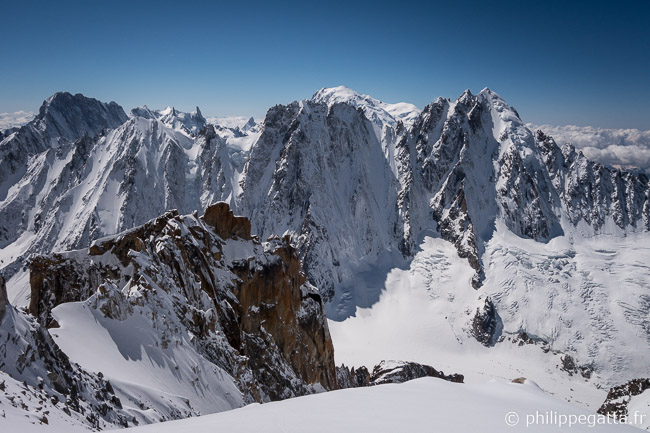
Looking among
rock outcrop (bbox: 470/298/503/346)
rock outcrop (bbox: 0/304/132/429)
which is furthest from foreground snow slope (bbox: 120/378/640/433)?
rock outcrop (bbox: 470/298/503/346)

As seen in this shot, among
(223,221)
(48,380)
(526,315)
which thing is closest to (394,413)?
(48,380)

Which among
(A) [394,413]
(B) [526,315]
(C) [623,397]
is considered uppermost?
(B) [526,315]

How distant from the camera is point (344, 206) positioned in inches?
5428

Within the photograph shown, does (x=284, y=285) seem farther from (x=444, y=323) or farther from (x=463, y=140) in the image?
(x=463, y=140)

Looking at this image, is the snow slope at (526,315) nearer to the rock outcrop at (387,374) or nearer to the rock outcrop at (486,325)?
the rock outcrop at (486,325)

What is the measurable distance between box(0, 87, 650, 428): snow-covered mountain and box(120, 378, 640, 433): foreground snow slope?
8607 centimetres

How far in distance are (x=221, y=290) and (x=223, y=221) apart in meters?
8.76

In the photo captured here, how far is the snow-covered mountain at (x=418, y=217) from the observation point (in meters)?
105

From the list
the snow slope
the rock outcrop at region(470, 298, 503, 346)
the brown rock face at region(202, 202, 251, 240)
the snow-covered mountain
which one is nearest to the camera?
the brown rock face at region(202, 202, 251, 240)

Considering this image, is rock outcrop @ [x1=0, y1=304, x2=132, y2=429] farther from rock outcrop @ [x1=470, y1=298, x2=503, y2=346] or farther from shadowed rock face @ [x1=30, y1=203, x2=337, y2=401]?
rock outcrop @ [x1=470, y1=298, x2=503, y2=346]

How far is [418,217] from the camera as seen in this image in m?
142

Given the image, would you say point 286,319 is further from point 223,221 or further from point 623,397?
point 623,397

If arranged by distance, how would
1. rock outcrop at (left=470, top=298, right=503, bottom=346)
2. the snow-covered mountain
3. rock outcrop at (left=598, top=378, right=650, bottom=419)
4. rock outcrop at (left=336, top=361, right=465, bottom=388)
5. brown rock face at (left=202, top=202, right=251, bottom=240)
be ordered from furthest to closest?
rock outcrop at (left=470, top=298, right=503, bottom=346) → the snow-covered mountain → rock outcrop at (left=336, top=361, right=465, bottom=388) → rock outcrop at (left=598, top=378, right=650, bottom=419) → brown rock face at (left=202, top=202, right=251, bottom=240)

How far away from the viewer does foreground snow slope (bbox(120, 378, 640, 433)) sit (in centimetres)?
987
